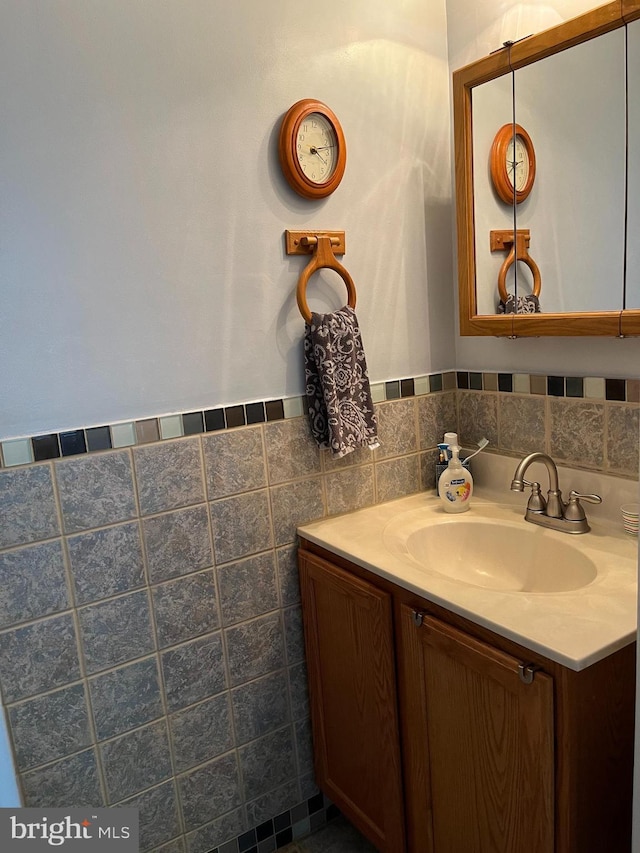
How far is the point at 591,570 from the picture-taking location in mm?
1304

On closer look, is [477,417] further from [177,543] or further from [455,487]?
[177,543]

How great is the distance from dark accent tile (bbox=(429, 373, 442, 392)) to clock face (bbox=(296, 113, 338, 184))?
24.7 inches

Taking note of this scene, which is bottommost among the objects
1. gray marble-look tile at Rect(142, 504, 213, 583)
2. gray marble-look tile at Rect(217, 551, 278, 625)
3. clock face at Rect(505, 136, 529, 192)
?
gray marble-look tile at Rect(217, 551, 278, 625)

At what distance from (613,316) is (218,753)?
1.35m

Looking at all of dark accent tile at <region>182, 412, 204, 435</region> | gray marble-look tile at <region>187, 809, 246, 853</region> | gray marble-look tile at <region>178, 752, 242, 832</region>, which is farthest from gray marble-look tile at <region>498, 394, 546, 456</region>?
gray marble-look tile at <region>187, 809, 246, 853</region>

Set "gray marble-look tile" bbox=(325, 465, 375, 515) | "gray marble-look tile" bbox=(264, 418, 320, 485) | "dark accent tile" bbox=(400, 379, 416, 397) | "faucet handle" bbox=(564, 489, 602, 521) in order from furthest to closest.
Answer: "dark accent tile" bbox=(400, 379, 416, 397), "gray marble-look tile" bbox=(325, 465, 375, 515), "gray marble-look tile" bbox=(264, 418, 320, 485), "faucet handle" bbox=(564, 489, 602, 521)

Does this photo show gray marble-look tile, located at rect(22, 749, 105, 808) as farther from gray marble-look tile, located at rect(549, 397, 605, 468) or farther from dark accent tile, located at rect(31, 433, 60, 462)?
gray marble-look tile, located at rect(549, 397, 605, 468)

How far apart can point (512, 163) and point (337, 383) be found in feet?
2.22

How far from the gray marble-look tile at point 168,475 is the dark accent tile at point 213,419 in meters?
0.05

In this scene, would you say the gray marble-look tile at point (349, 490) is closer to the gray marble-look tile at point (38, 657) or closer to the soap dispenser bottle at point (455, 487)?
the soap dispenser bottle at point (455, 487)

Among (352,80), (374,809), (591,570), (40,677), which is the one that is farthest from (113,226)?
(374,809)

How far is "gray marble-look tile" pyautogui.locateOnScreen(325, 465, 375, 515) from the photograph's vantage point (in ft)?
5.46

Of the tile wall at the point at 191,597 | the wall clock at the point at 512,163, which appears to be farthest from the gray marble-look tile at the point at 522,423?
the wall clock at the point at 512,163

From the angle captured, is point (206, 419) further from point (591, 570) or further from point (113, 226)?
point (591, 570)
